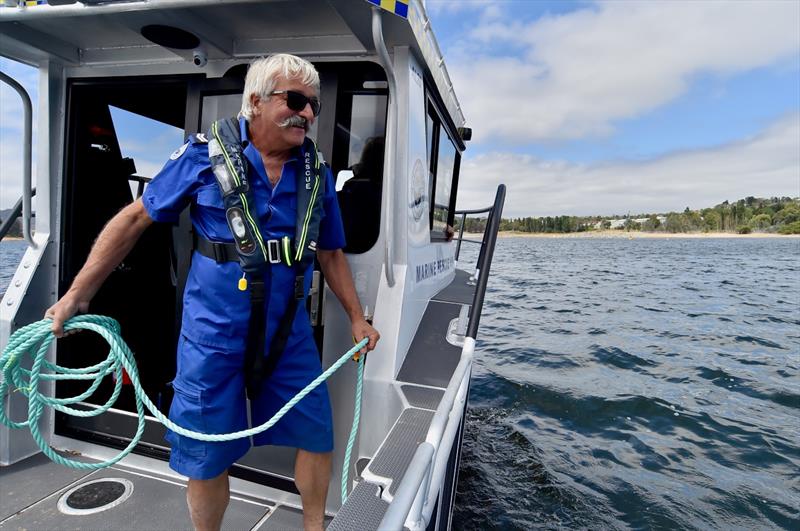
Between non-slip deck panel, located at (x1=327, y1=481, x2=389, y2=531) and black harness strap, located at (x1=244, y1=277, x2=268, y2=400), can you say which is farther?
black harness strap, located at (x1=244, y1=277, x2=268, y2=400)

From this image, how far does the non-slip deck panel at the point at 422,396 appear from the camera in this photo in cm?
196

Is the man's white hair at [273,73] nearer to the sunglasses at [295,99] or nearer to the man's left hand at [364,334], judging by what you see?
the sunglasses at [295,99]

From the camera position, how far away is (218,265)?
1.59 m

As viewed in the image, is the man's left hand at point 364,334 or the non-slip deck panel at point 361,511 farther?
the man's left hand at point 364,334

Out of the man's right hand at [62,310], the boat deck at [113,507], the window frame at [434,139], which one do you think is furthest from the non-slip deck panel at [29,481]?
the window frame at [434,139]

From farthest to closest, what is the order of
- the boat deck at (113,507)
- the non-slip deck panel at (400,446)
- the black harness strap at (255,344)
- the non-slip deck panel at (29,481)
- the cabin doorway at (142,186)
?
the cabin doorway at (142,186)
the non-slip deck panel at (29,481)
the boat deck at (113,507)
the black harness strap at (255,344)
the non-slip deck panel at (400,446)

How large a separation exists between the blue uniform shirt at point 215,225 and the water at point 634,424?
111 inches

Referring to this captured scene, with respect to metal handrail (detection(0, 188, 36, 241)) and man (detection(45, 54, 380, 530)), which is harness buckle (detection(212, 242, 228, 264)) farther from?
metal handrail (detection(0, 188, 36, 241))

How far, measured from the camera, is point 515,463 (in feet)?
14.5

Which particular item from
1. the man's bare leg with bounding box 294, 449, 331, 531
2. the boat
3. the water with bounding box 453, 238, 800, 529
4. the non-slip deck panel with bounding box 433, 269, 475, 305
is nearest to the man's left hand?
the boat

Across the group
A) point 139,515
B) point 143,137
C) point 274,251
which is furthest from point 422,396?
point 143,137

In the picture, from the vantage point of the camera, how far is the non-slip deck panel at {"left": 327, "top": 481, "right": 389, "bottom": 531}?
124 cm

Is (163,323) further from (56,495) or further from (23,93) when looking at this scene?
(23,93)

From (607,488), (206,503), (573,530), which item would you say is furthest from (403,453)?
(607,488)
